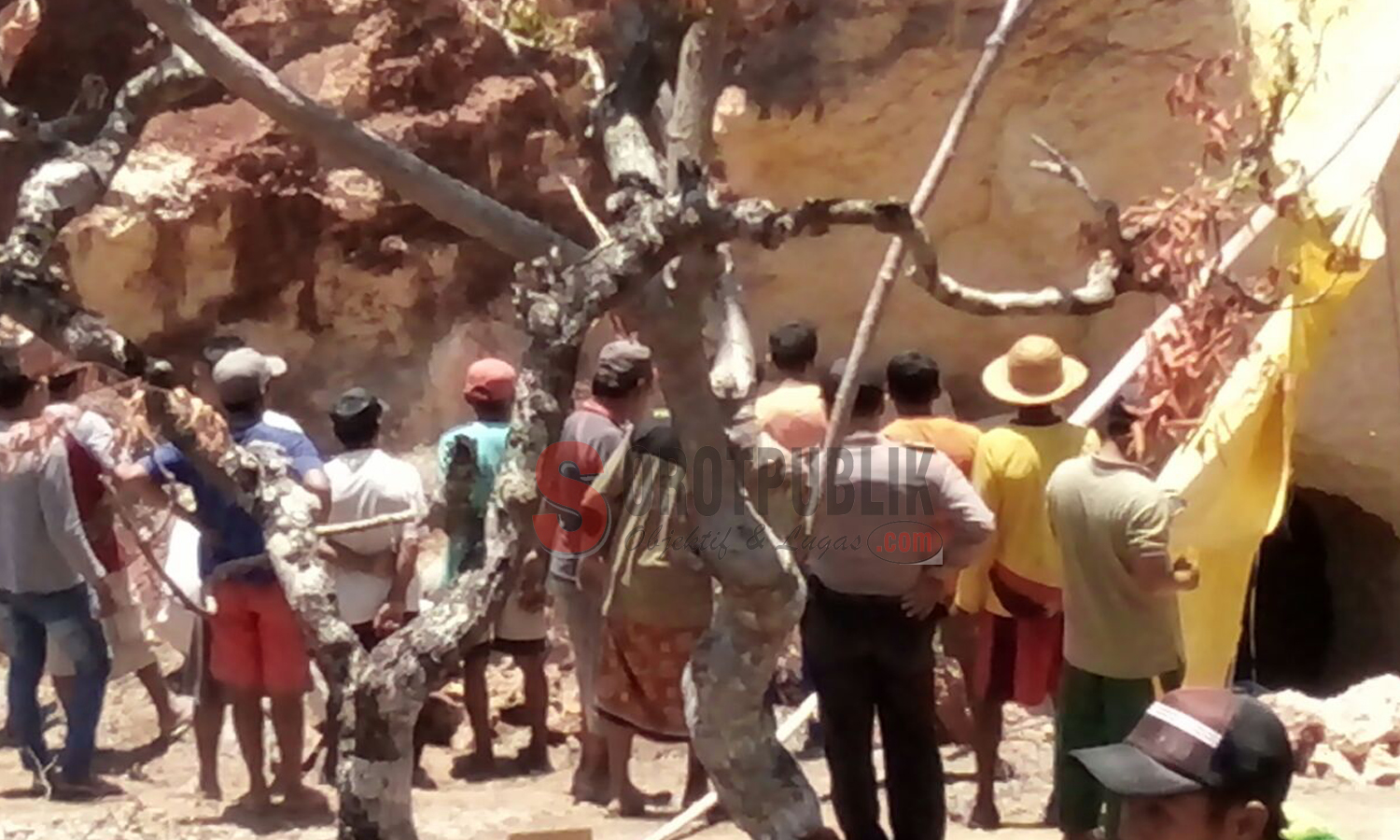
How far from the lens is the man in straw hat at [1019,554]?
461 centimetres

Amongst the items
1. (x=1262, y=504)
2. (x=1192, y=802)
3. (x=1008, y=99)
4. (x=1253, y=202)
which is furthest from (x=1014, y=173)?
(x=1192, y=802)

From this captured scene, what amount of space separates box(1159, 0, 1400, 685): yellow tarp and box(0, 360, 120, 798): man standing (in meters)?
3.25

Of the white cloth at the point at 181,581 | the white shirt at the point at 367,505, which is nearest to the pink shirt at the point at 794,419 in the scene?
the white shirt at the point at 367,505

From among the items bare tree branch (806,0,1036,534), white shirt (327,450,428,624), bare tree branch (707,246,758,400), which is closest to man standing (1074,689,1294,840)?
bare tree branch (806,0,1036,534)

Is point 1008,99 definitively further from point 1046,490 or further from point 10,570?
point 10,570

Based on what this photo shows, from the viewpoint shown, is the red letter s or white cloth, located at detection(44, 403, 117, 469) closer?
the red letter s

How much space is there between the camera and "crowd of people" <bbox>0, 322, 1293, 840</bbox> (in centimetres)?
409

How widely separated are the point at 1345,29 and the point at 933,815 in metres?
2.45

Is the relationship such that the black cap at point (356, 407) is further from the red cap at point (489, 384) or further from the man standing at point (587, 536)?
the man standing at point (587, 536)

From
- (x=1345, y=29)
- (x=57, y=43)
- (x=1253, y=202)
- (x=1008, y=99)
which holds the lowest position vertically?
(x=1253, y=202)

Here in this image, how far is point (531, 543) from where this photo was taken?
105 inches

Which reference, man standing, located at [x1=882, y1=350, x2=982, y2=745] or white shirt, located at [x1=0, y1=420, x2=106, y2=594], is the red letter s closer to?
man standing, located at [x1=882, y1=350, x2=982, y2=745]

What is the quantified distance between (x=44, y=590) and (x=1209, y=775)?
413 cm

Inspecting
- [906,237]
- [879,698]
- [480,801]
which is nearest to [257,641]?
[480,801]
